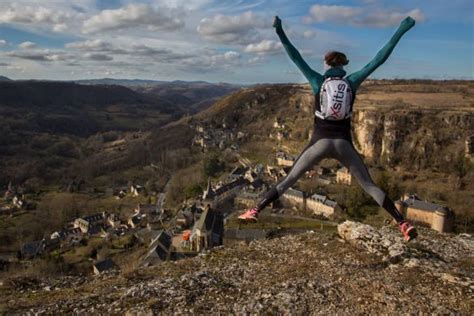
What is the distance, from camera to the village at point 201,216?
108ft

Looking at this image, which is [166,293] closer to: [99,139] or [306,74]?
[306,74]

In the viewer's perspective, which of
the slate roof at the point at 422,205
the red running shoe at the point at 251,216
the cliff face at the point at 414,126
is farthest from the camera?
the cliff face at the point at 414,126

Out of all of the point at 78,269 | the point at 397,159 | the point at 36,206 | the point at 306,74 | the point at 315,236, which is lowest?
the point at 36,206

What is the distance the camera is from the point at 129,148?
11119cm

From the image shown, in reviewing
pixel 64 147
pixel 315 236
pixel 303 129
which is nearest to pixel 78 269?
pixel 315 236

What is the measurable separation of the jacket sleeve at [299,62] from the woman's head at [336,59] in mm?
251

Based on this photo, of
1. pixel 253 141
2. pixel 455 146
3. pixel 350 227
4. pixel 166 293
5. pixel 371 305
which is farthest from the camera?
pixel 253 141

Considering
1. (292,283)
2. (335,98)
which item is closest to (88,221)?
(292,283)

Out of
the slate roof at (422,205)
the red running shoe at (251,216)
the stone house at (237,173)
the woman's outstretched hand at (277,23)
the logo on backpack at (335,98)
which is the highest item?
the woman's outstretched hand at (277,23)

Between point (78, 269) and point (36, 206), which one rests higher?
point (78, 269)

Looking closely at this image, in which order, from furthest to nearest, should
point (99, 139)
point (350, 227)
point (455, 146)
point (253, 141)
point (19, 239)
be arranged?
point (99, 139) < point (253, 141) < point (455, 146) < point (19, 239) < point (350, 227)

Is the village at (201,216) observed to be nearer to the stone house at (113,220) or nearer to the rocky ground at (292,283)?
the stone house at (113,220)

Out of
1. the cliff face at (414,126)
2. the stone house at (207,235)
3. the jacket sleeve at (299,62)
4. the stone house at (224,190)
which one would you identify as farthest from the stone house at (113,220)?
the jacket sleeve at (299,62)

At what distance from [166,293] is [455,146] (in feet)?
232
